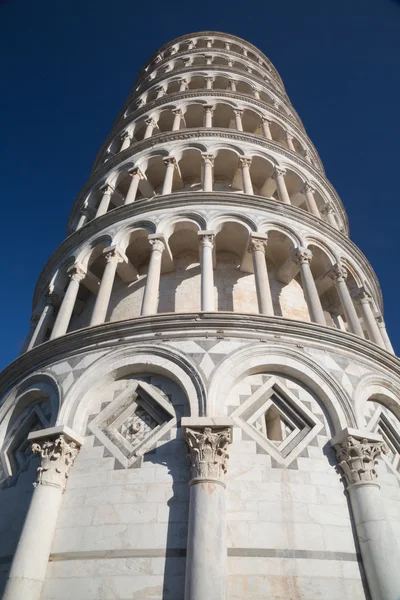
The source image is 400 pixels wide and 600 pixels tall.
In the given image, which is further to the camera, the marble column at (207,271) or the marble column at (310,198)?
the marble column at (310,198)

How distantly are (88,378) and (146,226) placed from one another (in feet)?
18.0

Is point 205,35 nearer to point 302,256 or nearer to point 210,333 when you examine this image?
point 302,256

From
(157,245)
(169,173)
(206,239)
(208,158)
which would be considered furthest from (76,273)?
(208,158)

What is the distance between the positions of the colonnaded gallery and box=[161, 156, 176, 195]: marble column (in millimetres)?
220

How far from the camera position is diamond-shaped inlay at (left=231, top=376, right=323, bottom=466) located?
810cm

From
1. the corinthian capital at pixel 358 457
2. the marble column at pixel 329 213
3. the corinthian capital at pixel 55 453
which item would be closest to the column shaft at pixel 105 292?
the corinthian capital at pixel 55 453

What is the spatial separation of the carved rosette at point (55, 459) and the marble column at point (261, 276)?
501cm

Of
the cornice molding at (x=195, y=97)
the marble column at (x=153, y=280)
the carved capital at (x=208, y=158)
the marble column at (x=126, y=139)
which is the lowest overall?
the marble column at (x=153, y=280)

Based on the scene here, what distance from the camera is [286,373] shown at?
30.3 ft

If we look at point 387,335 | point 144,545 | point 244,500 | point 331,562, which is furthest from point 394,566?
point 387,335

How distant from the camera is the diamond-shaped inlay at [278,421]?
26.6ft

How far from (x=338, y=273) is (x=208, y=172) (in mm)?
5548

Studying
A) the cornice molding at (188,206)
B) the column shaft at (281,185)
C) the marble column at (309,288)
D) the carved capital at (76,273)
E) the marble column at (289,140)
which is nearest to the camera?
the marble column at (309,288)

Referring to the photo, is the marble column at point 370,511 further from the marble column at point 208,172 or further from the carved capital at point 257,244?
the marble column at point 208,172
